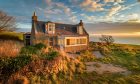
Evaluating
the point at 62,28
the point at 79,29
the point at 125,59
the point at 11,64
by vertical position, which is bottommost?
the point at 125,59

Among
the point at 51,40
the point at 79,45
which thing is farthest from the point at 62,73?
the point at 79,45

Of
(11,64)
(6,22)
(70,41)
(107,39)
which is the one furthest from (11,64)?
(107,39)

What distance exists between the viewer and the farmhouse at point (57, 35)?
22.4 metres

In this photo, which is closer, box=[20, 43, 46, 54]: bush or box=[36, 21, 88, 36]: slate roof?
box=[20, 43, 46, 54]: bush

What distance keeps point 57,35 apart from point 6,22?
43.6ft

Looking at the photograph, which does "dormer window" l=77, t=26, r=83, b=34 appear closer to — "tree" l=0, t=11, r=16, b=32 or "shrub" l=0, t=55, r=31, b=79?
"tree" l=0, t=11, r=16, b=32

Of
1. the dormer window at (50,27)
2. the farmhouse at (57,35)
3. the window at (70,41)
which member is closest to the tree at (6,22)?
the farmhouse at (57,35)

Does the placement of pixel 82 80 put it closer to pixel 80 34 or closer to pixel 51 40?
pixel 51 40

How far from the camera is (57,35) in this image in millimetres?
23516

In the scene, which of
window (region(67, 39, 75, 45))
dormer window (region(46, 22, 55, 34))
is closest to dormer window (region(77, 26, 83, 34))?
window (region(67, 39, 75, 45))

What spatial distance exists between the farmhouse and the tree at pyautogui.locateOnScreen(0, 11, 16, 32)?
8789 mm

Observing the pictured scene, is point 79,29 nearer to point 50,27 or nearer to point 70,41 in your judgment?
point 70,41

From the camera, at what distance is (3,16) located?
2905 cm

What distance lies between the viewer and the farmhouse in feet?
73.5
